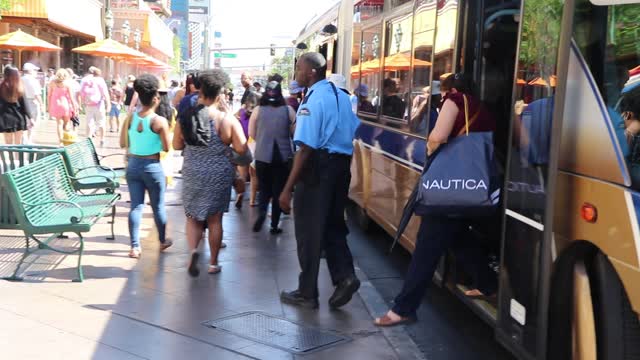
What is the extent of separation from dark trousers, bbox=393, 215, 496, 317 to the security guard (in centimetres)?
72

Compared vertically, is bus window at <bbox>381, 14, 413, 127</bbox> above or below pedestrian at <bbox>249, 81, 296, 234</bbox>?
above

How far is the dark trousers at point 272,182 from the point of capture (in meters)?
8.87

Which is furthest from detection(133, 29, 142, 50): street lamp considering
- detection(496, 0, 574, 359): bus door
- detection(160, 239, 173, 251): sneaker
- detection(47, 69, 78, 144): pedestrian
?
detection(496, 0, 574, 359): bus door

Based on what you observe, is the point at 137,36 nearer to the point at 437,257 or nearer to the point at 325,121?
the point at 325,121

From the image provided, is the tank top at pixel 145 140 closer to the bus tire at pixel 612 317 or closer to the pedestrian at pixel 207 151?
the pedestrian at pixel 207 151

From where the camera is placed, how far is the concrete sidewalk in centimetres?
500

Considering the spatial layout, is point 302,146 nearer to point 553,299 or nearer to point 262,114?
point 553,299

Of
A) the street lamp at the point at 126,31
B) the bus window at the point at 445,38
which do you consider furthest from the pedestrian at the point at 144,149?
the street lamp at the point at 126,31

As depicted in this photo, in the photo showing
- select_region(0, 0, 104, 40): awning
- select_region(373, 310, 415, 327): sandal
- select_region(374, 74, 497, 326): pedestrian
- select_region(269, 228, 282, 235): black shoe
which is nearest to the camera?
select_region(374, 74, 497, 326): pedestrian

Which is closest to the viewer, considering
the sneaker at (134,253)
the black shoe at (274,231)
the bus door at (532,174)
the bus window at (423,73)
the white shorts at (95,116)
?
the bus door at (532,174)

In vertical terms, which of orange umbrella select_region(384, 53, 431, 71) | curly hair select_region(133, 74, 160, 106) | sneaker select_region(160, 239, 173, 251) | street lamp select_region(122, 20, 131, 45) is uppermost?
street lamp select_region(122, 20, 131, 45)

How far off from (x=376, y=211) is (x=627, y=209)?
495cm

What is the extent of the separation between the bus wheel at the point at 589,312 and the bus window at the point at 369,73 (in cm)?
481

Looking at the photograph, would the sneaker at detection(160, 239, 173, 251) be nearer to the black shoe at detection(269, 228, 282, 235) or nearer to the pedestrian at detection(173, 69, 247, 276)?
the pedestrian at detection(173, 69, 247, 276)
